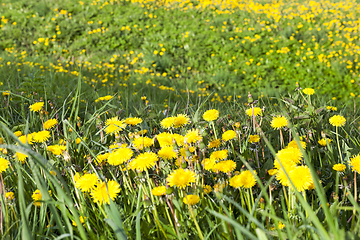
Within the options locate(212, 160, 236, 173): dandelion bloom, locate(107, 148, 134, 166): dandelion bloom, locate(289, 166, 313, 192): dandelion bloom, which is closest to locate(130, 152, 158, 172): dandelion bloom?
locate(107, 148, 134, 166): dandelion bloom

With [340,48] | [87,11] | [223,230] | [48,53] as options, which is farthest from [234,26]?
[223,230]

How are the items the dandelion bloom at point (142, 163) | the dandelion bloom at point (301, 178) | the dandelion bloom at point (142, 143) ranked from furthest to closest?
the dandelion bloom at point (142, 143) → the dandelion bloom at point (142, 163) → the dandelion bloom at point (301, 178)

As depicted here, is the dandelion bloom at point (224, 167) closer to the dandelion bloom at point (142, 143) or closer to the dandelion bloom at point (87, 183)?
the dandelion bloom at point (142, 143)

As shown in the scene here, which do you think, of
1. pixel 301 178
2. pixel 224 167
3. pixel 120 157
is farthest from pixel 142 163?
pixel 301 178

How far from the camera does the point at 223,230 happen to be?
92 centimetres

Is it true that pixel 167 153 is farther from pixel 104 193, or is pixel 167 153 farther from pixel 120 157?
pixel 104 193

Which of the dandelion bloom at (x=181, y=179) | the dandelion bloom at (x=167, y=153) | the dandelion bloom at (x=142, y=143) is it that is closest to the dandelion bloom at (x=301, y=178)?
the dandelion bloom at (x=181, y=179)

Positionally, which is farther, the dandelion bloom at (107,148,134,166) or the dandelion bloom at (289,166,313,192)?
the dandelion bloom at (107,148,134,166)

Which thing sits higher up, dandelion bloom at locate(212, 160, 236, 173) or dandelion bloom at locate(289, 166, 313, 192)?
dandelion bloom at locate(289, 166, 313, 192)

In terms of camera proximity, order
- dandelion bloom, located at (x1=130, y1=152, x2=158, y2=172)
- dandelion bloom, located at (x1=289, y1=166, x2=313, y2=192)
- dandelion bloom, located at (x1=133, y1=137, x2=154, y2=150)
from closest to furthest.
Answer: dandelion bloom, located at (x1=289, y1=166, x2=313, y2=192) < dandelion bloom, located at (x1=130, y1=152, x2=158, y2=172) < dandelion bloom, located at (x1=133, y1=137, x2=154, y2=150)

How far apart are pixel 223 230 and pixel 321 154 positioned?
685 mm

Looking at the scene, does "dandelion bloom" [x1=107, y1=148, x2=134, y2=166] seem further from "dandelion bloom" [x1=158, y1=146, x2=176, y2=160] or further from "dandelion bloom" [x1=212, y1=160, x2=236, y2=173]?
"dandelion bloom" [x1=212, y1=160, x2=236, y2=173]

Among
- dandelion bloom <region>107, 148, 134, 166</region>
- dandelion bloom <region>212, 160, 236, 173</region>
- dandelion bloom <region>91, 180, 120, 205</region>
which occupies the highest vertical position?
dandelion bloom <region>107, 148, 134, 166</region>

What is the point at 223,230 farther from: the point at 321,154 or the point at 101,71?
the point at 101,71
